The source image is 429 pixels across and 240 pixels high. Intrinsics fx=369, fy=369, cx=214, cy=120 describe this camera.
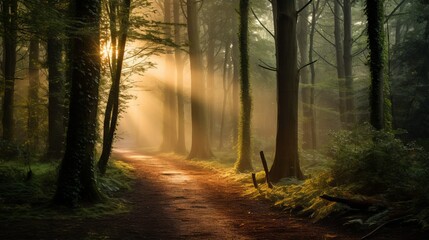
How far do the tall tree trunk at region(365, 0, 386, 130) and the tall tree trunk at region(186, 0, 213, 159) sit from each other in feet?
51.5

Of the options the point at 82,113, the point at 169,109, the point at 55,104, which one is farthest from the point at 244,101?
the point at 169,109

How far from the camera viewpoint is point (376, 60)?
33.9 ft

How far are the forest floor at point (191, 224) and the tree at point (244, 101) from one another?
5163 mm

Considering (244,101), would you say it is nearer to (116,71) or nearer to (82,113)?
(116,71)

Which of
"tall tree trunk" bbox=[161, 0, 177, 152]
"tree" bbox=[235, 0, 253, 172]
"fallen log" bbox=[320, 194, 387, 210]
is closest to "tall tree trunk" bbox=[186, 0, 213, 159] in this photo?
"tree" bbox=[235, 0, 253, 172]

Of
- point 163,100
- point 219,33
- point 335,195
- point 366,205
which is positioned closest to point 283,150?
point 335,195

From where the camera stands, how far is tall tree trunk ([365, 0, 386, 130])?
10.2 m

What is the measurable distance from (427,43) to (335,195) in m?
18.1

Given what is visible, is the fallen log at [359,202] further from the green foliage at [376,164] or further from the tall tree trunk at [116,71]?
the tall tree trunk at [116,71]

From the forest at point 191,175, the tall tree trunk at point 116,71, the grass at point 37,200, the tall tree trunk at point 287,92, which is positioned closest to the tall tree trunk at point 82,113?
the forest at point 191,175

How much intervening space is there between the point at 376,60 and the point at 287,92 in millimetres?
3767

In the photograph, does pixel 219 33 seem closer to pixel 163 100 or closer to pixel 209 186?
pixel 163 100

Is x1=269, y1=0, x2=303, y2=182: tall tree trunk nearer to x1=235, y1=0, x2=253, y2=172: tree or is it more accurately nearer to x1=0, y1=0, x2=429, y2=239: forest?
x1=0, y1=0, x2=429, y2=239: forest

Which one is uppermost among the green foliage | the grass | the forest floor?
the green foliage
